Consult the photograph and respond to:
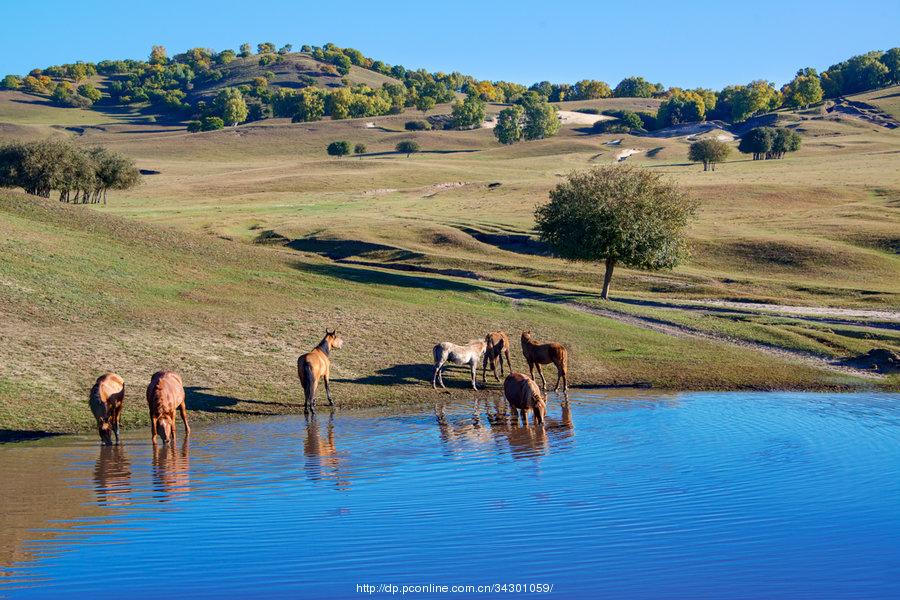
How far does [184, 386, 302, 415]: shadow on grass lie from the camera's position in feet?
82.9

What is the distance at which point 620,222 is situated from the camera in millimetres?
48344

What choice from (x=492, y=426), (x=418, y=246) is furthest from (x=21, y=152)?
(x=492, y=426)

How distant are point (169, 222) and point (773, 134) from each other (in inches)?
4426

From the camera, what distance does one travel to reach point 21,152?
222ft

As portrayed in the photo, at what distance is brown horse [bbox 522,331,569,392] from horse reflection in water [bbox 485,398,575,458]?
2432 mm

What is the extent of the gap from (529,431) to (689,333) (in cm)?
1950

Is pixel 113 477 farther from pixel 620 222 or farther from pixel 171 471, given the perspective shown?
pixel 620 222

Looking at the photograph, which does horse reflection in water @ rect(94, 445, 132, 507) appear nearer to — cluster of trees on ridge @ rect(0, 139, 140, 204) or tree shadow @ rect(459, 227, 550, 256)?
tree shadow @ rect(459, 227, 550, 256)

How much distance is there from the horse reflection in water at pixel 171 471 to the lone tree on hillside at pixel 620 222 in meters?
31.5

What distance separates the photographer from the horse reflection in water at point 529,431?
20984 millimetres

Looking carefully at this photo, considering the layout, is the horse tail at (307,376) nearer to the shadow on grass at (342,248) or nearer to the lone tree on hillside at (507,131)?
the shadow on grass at (342,248)

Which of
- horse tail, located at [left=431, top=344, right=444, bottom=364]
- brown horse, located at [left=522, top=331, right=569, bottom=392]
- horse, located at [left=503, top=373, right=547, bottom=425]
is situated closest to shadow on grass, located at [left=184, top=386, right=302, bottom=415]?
horse tail, located at [left=431, top=344, right=444, bottom=364]

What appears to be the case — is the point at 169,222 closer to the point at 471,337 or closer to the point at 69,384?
the point at 471,337

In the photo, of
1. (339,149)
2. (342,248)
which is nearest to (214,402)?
(342,248)
